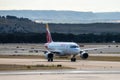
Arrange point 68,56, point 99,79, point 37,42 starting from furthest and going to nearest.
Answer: point 37,42 → point 68,56 → point 99,79

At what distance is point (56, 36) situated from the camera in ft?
632

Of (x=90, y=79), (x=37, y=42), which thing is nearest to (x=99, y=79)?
(x=90, y=79)

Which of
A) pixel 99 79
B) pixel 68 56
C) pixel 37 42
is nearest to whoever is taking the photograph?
pixel 99 79

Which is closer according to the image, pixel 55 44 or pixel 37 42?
pixel 55 44

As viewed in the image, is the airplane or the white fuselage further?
the white fuselage

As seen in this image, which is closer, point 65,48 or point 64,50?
point 65,48

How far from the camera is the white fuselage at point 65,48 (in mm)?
89106

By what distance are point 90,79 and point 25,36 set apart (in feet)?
497

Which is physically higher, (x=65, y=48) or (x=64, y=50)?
(x=65, y=48)

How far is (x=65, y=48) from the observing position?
3580 inches

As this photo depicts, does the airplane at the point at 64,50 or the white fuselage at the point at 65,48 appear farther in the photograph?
the white fuselage at the point at 65,48

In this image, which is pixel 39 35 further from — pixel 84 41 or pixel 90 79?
pixel 90 79

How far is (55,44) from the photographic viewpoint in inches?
3762

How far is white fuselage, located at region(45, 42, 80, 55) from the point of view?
292 ft
